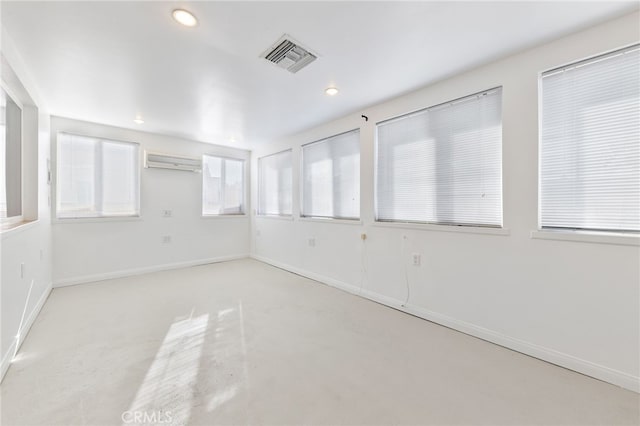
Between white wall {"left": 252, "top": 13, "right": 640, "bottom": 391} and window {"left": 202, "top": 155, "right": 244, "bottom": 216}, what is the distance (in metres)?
3.54

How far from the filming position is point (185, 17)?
174cm

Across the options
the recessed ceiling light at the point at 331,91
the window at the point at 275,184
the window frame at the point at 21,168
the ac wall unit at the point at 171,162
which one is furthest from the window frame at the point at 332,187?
the window frame at the point at 21,168

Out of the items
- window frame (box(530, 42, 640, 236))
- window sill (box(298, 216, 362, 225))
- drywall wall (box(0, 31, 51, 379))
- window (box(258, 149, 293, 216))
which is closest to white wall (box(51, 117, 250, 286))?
drywall wall (box(0, 31, 51, 379))

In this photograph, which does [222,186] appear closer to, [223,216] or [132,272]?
[223,216]

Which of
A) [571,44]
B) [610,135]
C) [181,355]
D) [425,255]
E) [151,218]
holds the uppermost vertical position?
[571,44]

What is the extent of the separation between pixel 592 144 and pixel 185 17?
3.09 metres

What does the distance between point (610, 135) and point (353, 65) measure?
6.66ft

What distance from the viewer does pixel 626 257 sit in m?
1.75

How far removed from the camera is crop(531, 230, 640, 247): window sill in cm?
173

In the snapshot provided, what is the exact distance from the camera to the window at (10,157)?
Answer: 228 cm

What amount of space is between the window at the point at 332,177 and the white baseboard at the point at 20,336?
3433 millimetres

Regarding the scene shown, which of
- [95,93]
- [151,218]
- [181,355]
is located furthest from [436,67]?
[151,218]

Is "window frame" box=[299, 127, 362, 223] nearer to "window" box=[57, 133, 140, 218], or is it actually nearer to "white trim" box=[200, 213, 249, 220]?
"white trim" box=[200, 213, 249, 220]

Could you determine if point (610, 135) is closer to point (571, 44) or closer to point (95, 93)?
point (571, 44)
